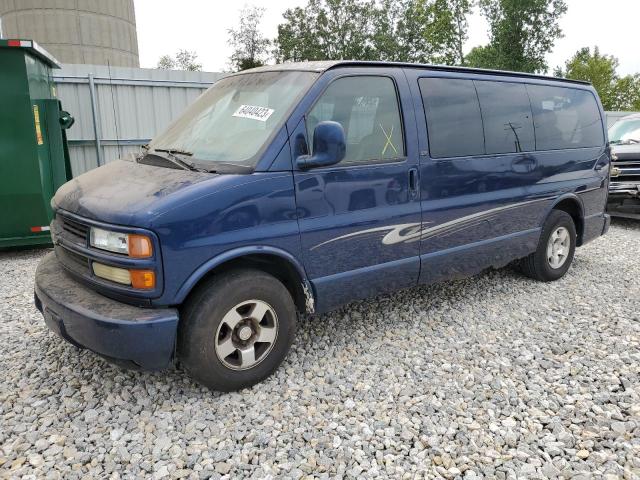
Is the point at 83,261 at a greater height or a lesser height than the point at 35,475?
greater

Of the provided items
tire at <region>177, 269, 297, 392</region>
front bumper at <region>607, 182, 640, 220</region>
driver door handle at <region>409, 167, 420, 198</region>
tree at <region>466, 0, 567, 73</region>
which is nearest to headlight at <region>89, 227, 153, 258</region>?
tire at <region>177, 269, 297, 392</region>

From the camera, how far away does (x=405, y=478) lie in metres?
2.49

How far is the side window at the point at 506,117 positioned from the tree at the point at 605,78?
37076mm

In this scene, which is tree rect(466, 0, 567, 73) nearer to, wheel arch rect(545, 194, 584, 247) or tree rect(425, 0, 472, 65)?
tree rect(425, 0, 472, 65)

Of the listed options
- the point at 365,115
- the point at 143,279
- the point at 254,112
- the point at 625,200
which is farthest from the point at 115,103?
the point at 625,200

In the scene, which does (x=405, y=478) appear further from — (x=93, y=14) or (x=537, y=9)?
(x=93, y=14)

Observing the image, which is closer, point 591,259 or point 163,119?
point 591,259

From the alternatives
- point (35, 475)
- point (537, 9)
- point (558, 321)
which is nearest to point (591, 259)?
point (558, 321)

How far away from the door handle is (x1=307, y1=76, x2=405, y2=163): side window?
0.15 meters

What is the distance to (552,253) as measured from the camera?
5.41 metres

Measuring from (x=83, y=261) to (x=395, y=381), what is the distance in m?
2.18

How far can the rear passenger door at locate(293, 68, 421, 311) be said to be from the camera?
11.1ft

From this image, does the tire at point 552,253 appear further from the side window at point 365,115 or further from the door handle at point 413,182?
the side window at point 365,115

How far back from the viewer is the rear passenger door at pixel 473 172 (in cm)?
400
